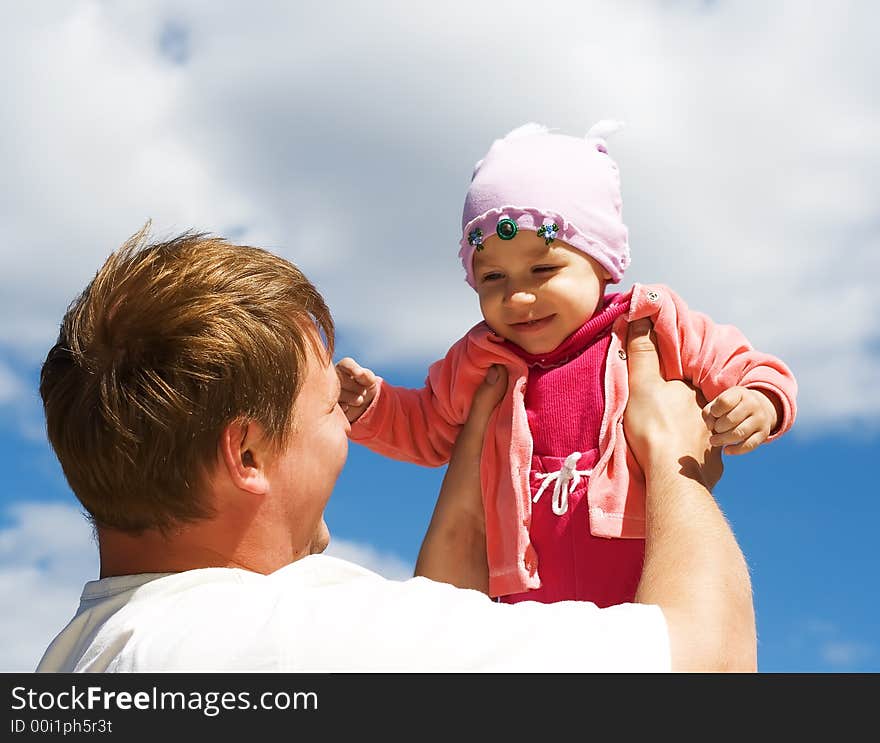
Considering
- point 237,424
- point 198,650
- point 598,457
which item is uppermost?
point 598,457

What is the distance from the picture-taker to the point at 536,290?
12.7 ft

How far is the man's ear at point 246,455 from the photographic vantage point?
2.61m

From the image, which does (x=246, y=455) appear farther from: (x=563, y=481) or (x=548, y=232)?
(x=548, y=232)

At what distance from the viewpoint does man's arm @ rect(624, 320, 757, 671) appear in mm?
2414

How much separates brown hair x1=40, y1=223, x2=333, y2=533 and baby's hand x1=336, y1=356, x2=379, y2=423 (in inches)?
57.5

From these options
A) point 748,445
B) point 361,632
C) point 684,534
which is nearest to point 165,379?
point 361,632

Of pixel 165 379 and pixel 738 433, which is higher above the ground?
pixel 738 433

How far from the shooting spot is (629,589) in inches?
143

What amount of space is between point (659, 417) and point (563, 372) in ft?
1.49

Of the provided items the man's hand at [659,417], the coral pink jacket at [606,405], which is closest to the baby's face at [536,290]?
the coral pink jacket at [606,405]
